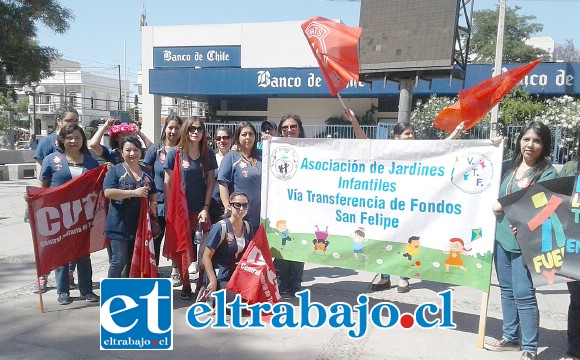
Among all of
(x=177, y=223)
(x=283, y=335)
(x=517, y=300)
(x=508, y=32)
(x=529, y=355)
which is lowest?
(x=283, y=335)

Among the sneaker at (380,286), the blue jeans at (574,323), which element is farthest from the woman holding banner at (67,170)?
the blue jeans at (574,323)

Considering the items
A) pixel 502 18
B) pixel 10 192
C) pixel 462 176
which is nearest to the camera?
pixel 462 176

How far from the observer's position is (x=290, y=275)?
488cm

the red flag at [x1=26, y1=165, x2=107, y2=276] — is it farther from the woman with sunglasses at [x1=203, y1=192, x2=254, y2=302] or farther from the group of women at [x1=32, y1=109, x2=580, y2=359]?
the woman with sunglasses at [x1=203, y1=192, x2=254, y2=302]

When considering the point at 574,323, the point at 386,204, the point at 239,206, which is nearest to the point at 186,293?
the point at 239,206

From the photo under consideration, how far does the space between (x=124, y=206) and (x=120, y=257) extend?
17.6 inches

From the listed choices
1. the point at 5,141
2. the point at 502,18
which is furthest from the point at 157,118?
the point at 502,18

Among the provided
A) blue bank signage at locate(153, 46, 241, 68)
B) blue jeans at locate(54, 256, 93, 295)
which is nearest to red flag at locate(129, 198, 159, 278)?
blue jeans at locate(54, 256, 93, 295)

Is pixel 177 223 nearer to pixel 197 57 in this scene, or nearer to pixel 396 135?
pixel 396 135

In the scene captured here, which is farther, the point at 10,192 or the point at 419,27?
the point at 10,192

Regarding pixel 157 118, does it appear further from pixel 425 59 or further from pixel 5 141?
pixel 425 59

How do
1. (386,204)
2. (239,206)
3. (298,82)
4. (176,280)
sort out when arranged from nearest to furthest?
(386,204), (239,206), (176,280), (298,82)

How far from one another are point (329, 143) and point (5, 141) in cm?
2656

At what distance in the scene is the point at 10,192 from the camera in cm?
1266
